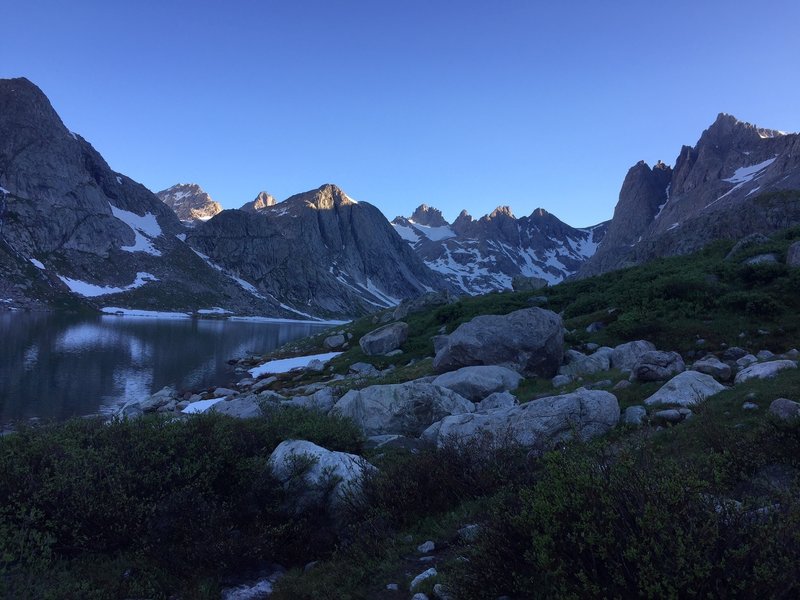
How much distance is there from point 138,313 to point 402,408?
15154cm

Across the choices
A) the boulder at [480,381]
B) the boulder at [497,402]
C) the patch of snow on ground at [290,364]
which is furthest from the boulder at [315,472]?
the patch of snow on ground at [290,364]

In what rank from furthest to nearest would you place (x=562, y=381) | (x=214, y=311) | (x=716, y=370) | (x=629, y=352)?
(x=214, y=311), (x=629, y=352), (x=562, y=381), (x=716, y=370)

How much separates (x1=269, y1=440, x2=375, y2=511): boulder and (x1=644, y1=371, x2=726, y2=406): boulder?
6964mm

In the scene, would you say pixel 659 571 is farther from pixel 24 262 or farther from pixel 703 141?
pixel 703 141

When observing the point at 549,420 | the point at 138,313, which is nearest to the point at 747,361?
the point at 549,420

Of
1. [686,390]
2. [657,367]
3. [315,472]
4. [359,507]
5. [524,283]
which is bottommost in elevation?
[359,507]

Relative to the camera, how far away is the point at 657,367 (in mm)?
12547

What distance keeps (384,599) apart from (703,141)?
804 ft

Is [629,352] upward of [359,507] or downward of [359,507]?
upward

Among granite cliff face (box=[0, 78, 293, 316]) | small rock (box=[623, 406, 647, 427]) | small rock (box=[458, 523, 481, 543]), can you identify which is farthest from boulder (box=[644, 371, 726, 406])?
granite cliff face (box=[0, 78, 293, 316])

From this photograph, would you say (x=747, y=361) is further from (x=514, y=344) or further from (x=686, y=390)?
(x=514, y=344)

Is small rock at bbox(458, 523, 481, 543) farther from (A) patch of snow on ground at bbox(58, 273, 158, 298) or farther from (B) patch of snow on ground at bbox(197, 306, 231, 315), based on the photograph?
(B) patch of snow on ground at bbox(197, 306, 231, 315)

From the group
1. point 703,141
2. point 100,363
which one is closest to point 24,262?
point 100,363

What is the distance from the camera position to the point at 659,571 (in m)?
3.46
